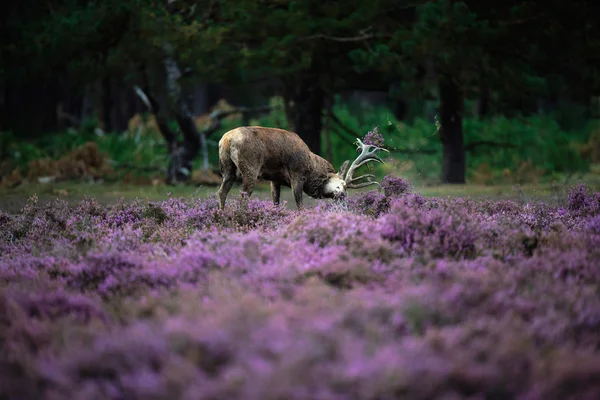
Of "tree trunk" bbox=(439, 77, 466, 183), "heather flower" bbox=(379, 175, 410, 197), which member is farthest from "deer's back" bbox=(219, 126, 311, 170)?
"tree trunk" bbox=(439, 77, 466, 183)

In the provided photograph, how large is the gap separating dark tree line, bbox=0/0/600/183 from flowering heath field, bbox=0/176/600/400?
12.1 metres

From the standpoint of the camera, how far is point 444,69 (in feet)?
65.8

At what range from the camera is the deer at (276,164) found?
35.9 ft

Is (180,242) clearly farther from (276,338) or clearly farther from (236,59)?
(236,59)

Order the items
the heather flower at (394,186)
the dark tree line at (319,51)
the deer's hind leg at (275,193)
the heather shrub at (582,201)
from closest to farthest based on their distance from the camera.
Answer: the heather shrub at (582,201) → the heather flower at (394,186) → the deer's hind leg at (275,193) → the dark tree line at (319,51)

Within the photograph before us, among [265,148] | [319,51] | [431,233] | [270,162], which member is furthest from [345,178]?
[319,51]

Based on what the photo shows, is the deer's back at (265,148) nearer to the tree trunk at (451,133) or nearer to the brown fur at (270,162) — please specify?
the brown fur at (270,162)

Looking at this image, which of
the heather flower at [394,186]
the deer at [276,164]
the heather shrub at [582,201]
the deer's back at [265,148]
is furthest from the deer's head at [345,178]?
the heather shrub at [582,201]

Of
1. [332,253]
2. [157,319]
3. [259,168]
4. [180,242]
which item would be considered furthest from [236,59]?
[157,319]

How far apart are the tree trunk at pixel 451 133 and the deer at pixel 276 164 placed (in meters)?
11.5

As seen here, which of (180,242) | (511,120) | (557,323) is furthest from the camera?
(511,120)

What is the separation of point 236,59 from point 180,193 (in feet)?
14.8

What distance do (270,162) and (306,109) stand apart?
1221 centimetres

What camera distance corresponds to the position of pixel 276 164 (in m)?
11.4
